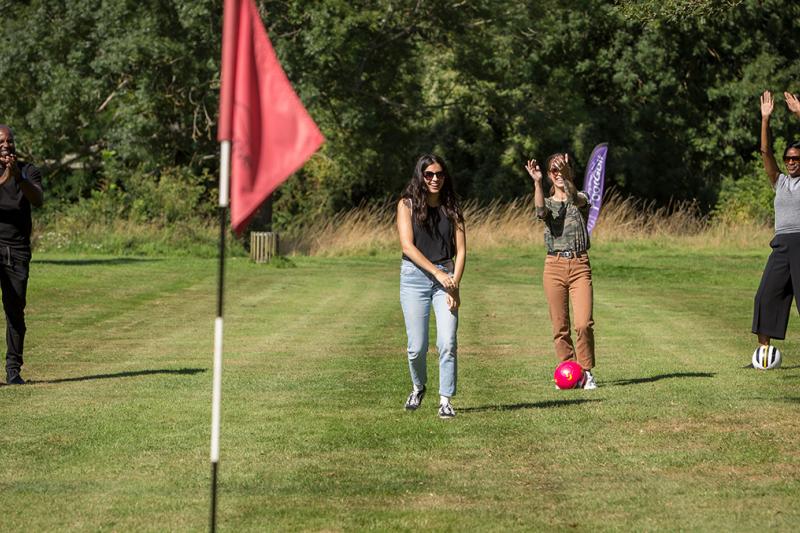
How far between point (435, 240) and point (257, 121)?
4177 millimetres

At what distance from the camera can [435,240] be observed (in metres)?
10.9

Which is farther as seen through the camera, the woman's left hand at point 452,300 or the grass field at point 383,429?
the woman's left hand at point 452,300

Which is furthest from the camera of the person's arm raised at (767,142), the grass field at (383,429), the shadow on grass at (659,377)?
the shadow on grass at (659,377)

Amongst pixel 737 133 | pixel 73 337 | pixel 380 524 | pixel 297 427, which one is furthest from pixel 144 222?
pixel 380 524

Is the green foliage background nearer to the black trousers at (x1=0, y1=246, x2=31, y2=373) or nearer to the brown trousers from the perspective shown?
the black trousers at (x1=0, y1=246, x2=31, y2=373)

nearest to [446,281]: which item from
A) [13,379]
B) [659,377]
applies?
[659,377]

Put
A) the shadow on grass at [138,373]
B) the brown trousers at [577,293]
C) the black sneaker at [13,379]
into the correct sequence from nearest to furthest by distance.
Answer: the brown trousers at [577,293] → the black sneaker at [13,379] → the shadow on grass at [138,373]

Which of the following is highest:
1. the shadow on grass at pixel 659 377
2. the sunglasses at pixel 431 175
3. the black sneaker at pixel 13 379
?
the sunglasses at pixel 431 175

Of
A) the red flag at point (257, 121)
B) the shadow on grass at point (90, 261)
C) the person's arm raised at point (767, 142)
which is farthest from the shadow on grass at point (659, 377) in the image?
the shadow on grass at point (90, 261)

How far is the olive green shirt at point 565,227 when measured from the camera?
12836 millimetres

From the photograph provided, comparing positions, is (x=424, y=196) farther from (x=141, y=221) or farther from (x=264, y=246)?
(x=141, y=221)

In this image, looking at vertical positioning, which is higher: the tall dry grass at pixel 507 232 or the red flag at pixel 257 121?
the red flag at pixel 257 121

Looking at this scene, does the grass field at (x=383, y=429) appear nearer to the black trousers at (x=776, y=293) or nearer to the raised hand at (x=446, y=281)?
the black trousers at (x=776, y=293)

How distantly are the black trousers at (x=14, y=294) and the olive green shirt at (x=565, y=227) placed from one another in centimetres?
434
